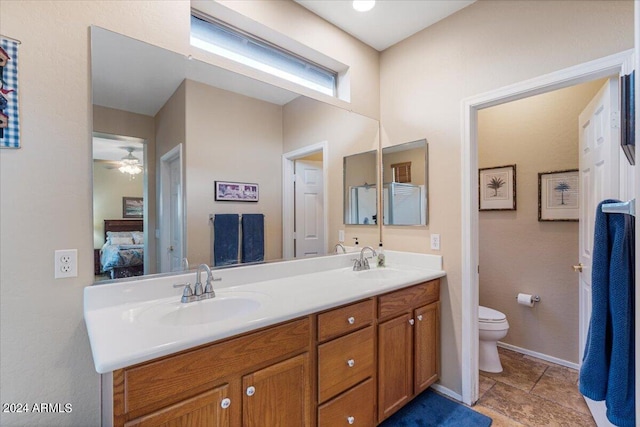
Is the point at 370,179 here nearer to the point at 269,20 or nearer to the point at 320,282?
the point at 320,282

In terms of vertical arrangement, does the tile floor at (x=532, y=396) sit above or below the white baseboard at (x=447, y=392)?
below

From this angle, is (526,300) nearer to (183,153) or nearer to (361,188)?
(361,188)

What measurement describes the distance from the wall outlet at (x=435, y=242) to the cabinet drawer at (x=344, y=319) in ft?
2.69

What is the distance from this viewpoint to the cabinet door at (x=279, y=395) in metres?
1.14

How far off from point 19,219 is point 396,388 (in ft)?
6.56

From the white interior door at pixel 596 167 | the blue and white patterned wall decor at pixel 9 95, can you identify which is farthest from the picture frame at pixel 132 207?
the white interior door at pixel 596 167

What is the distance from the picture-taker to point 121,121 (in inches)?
56.1

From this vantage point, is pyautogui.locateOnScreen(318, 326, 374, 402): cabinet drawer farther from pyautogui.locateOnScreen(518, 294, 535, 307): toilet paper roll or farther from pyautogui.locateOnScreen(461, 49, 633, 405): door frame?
pyautogui.locateOnScreen(518, 294, 535, 307): toilet paper roll

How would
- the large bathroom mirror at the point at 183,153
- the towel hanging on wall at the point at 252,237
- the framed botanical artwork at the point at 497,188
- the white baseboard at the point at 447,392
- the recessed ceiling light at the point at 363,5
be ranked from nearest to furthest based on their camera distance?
the large bathroom mirror at the point at 183,153 → the towel hanging on wall at the point at 252,237 → the recessed ceiling light at the point at 363,5 → the white baseboard at the point at 447,392 → the framed botanical artwork at the point at 497,188

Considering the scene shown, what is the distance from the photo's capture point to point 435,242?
2170mm

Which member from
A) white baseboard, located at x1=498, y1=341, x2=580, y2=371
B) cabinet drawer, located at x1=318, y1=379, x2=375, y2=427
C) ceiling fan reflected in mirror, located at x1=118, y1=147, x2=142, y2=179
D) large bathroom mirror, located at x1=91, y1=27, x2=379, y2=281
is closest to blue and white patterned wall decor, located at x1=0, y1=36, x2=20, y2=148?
large bathroom mirror, located at x1=91, y1=27, x2=379, y2=281

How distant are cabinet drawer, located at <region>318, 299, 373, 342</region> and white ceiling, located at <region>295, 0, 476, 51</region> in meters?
1.88

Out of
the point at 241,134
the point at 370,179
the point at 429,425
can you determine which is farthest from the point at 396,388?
the point at 241,134

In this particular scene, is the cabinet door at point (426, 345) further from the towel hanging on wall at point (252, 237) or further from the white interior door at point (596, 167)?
the towel hanging on wall at point (252, 237)
